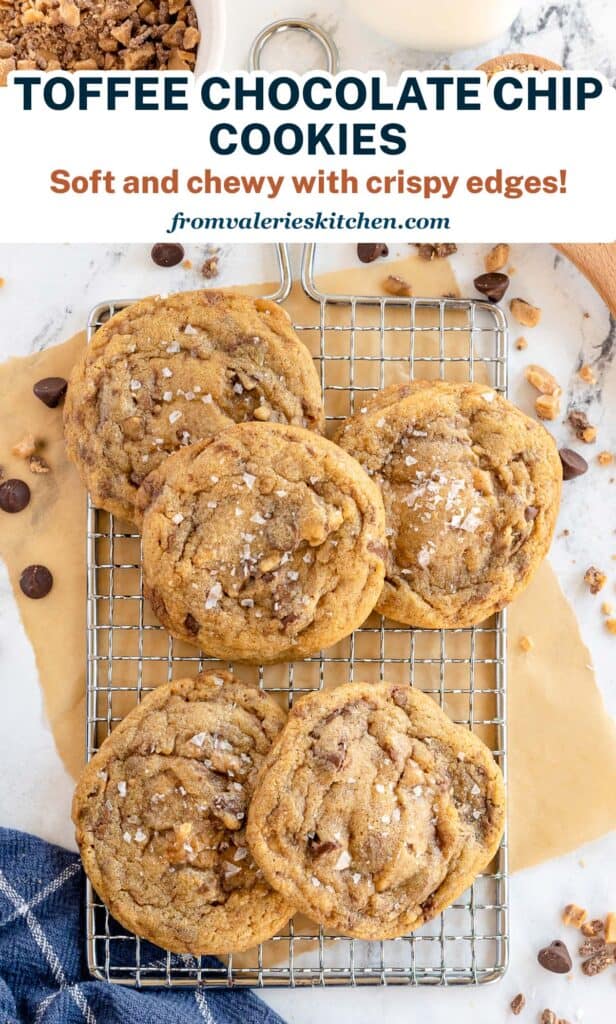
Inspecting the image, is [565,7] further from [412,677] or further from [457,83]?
[412,677]

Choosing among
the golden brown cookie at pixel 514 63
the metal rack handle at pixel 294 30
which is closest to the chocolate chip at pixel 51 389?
the metal rack handle at pixel 294 30

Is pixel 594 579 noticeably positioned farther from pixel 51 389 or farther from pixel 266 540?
pixel 51 389

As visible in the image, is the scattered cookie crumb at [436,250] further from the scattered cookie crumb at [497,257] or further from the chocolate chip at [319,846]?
the chocolate chip at [319,846]

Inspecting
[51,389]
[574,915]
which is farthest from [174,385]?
[574,915]

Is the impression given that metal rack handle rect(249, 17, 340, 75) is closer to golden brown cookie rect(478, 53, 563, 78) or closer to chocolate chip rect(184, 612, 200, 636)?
golden brown cookie rect(478, 53, 563, 78)

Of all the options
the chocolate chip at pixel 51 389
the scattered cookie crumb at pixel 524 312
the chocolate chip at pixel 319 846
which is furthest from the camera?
the scattered cookie crumb at pixel 524 312

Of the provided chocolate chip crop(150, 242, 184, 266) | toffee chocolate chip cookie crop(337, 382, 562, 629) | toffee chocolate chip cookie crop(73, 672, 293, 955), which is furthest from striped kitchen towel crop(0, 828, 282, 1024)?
chocolate chip crop(150, 242, 184, 266)

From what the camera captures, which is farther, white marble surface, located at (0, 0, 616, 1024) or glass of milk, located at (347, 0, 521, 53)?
white marble surface, located at (0, 0, 616, 1024)
